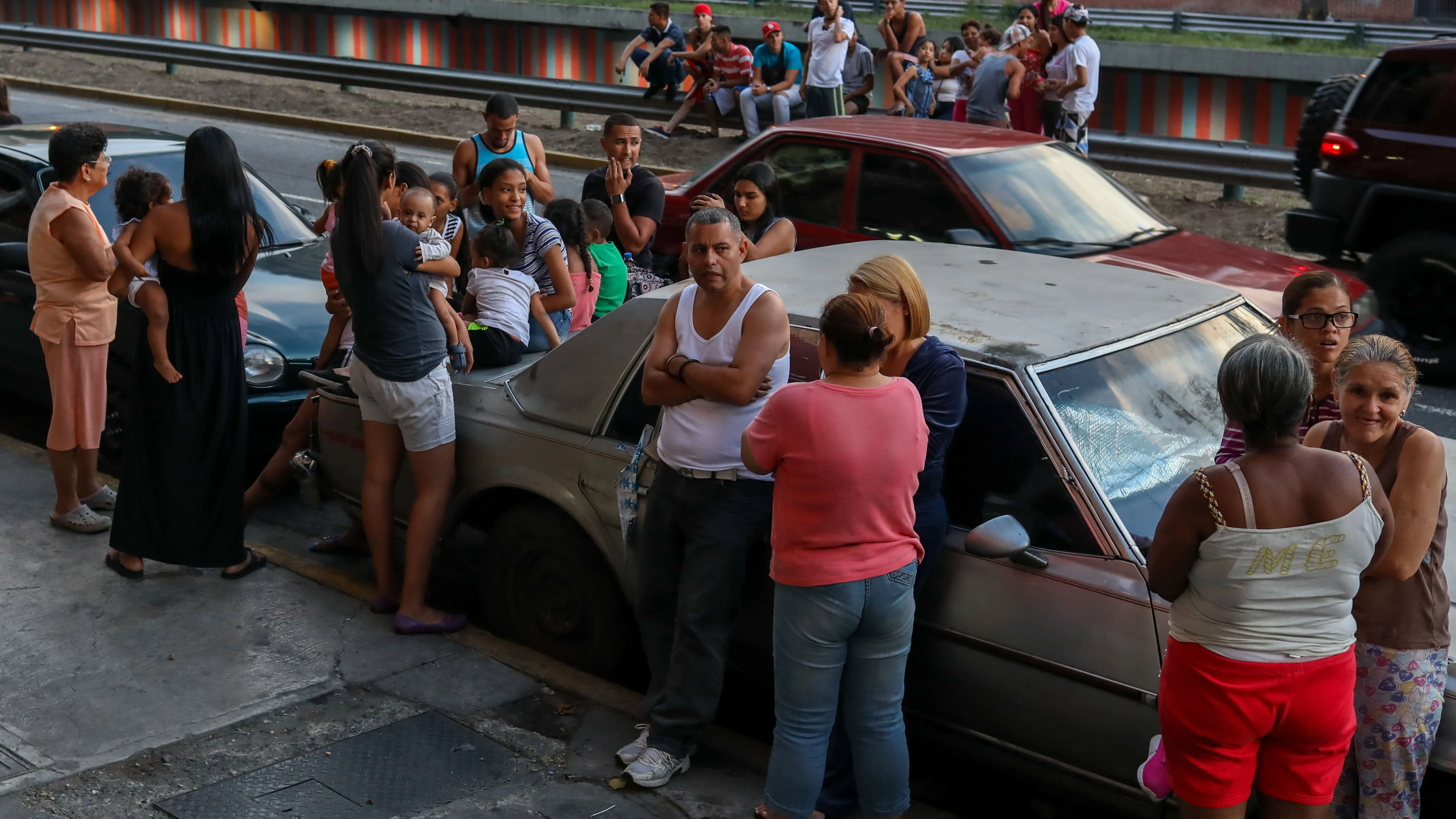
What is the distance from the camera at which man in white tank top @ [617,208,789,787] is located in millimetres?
4043

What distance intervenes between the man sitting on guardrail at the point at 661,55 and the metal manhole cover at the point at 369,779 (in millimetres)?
13905

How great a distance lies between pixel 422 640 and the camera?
5.16 metres

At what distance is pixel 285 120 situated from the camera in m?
19.3

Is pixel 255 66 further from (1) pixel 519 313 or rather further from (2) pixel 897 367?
(2) pixel 897 367

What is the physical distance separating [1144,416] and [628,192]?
12.8 feet

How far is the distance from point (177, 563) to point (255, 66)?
18.0m

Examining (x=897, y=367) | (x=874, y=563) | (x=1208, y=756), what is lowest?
(x=1208, y=756)

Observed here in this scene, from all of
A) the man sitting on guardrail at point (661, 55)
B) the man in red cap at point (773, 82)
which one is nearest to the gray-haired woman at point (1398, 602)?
the man in red cap at point (773, 82)

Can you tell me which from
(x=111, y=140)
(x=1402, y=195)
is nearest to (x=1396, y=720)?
(x=1402, y=195)

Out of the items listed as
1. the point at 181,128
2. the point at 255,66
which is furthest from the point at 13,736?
the point at 255,66

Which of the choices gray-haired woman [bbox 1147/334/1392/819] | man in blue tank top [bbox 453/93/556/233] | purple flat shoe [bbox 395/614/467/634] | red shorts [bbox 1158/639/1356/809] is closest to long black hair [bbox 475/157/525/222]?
man in blue tank top [bbox 453/93/556/233]

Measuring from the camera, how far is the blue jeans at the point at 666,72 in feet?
57.1

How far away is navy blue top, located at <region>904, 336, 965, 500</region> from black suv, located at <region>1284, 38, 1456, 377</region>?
5544 mm

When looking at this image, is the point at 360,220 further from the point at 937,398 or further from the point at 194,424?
the point at 937,398
